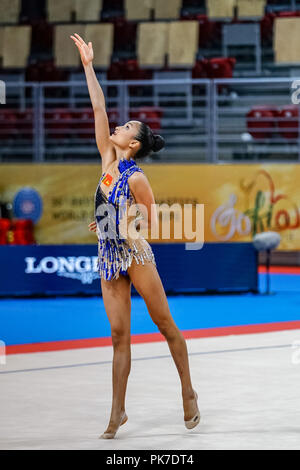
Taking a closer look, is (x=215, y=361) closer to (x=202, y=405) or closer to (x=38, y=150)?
(x=202, y=405)

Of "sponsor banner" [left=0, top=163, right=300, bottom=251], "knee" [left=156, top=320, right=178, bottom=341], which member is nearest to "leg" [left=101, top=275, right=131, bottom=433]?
"knee" [left=156, top=320, right=178, bottom=341]

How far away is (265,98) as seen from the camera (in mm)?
17719

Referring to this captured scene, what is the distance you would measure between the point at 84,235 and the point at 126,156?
1170 cm

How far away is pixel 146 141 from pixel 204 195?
1138 centimetres

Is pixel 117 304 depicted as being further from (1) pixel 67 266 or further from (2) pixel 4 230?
(2) pixel 4 230

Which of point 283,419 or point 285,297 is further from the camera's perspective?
point 285,297

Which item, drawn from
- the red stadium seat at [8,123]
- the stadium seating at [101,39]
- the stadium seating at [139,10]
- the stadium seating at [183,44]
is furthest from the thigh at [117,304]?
the stadium seating at [139,10]

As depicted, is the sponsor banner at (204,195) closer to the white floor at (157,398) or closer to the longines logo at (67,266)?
the longines logo at (67,266)

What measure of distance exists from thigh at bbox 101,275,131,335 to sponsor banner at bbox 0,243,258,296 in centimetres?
779

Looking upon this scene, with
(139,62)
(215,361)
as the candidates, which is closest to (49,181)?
(139,62)

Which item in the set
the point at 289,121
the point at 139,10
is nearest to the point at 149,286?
the point at 289,121

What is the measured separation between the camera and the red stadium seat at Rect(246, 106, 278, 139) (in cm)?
1734

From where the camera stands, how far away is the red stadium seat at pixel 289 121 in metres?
17.3

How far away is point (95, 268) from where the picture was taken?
525 inches
